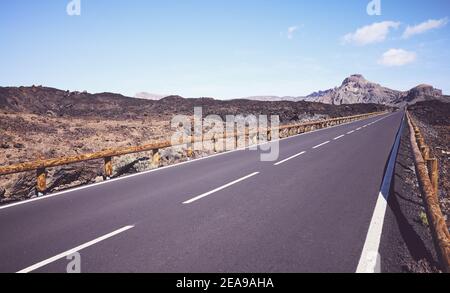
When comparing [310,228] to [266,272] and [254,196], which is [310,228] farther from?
[254,196]

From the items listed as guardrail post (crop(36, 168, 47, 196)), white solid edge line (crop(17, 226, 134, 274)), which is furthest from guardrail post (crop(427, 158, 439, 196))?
guardrail post (crop(36, 168, 47, 196))

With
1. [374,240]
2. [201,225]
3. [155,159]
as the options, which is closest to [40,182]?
[155,159]

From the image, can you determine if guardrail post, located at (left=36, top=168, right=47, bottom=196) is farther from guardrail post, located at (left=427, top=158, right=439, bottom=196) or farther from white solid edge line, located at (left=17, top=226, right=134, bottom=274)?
guardrail post, located at (left=427, top=158, right=439, bottom=196)

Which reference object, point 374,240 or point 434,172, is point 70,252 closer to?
point 374,240

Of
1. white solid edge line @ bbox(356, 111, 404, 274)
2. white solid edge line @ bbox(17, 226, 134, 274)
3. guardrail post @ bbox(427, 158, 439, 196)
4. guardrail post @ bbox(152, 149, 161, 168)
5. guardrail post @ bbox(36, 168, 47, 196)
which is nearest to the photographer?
white solid edge line @ bbox(356, 111, 404, 274)

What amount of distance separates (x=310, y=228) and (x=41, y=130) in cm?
2125

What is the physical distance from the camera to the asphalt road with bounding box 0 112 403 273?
419cm

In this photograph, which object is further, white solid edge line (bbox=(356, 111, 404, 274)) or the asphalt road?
the asphalt road

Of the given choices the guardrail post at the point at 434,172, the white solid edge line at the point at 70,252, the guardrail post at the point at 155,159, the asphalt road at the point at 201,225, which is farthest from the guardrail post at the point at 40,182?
the guardrail post at the point at 434,172

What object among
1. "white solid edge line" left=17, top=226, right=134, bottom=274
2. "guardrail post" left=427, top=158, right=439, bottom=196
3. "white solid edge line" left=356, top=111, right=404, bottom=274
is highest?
"guardrail post" left=427, top=158, right=439, bottom=196

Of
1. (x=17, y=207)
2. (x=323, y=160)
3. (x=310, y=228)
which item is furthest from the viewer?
(x=323, y=160)

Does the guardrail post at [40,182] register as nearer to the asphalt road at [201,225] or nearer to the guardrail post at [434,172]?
the asphalt road at [201,225]
